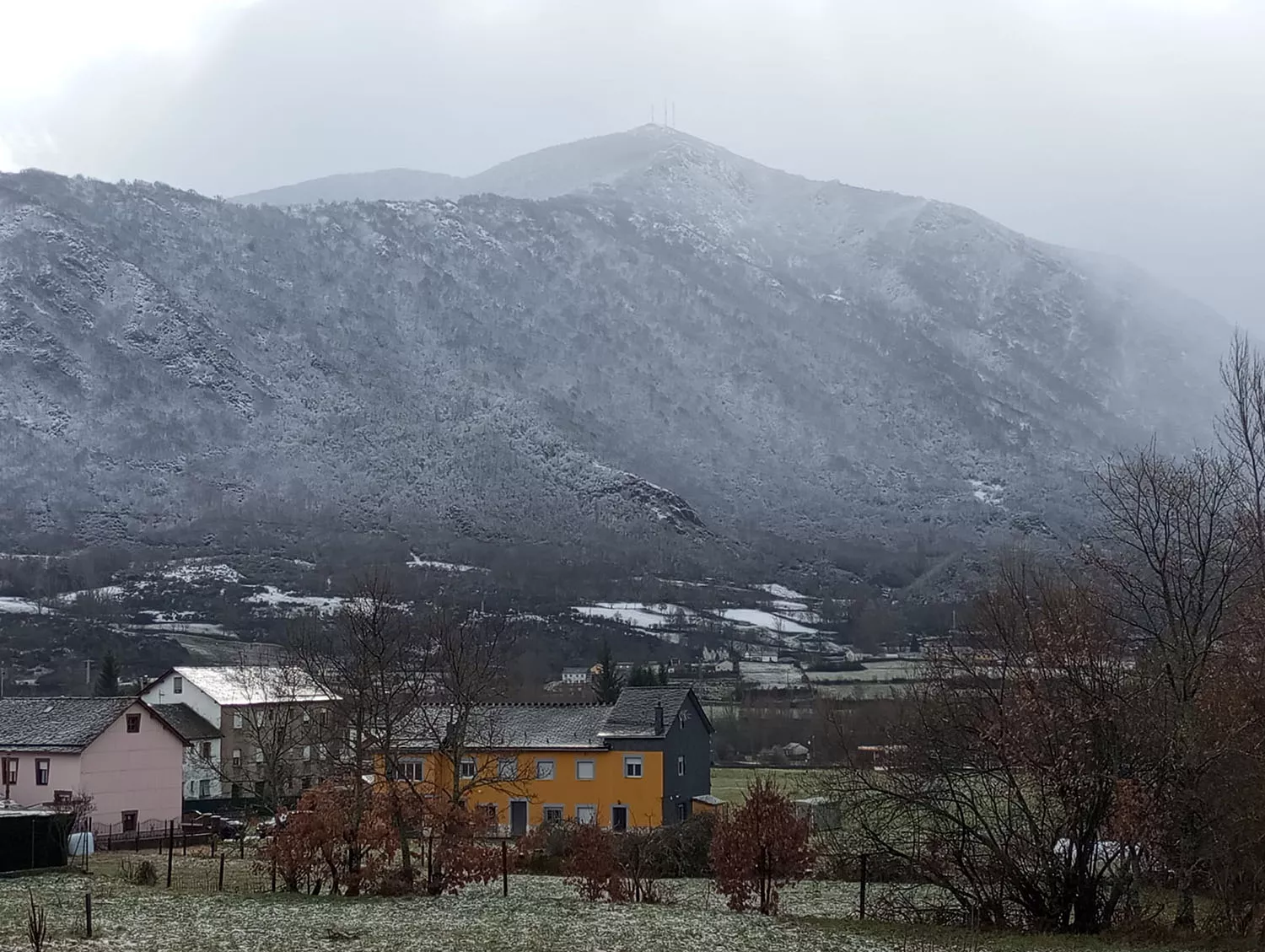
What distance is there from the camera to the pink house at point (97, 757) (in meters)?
53.4

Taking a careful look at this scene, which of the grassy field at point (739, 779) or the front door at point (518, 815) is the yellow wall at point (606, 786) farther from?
the grassy field at point (739, 779)

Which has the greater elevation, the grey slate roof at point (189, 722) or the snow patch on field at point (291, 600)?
the snow patch on field at point (291, 600)

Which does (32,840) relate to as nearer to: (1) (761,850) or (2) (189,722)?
(1) (761,850)

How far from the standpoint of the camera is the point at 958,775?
24422mm

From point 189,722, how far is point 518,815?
21.4 m

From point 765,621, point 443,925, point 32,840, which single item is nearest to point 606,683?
point 32,840

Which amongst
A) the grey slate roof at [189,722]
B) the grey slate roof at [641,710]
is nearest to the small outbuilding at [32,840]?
the grey slate roof at [641,710]

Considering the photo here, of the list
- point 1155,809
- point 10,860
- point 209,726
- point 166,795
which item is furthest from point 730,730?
point 1155,809

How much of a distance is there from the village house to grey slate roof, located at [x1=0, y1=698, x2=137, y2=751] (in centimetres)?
645

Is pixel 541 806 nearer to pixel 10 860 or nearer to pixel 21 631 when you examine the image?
pixel 10 860

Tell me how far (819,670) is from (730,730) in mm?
52286

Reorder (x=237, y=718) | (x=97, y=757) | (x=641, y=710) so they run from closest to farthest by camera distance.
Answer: (x=97, y=757), (x=641, y=710), (x=237, y=718)

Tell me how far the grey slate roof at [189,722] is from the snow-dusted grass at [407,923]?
39.3 metres

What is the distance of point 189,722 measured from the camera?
6988cm
